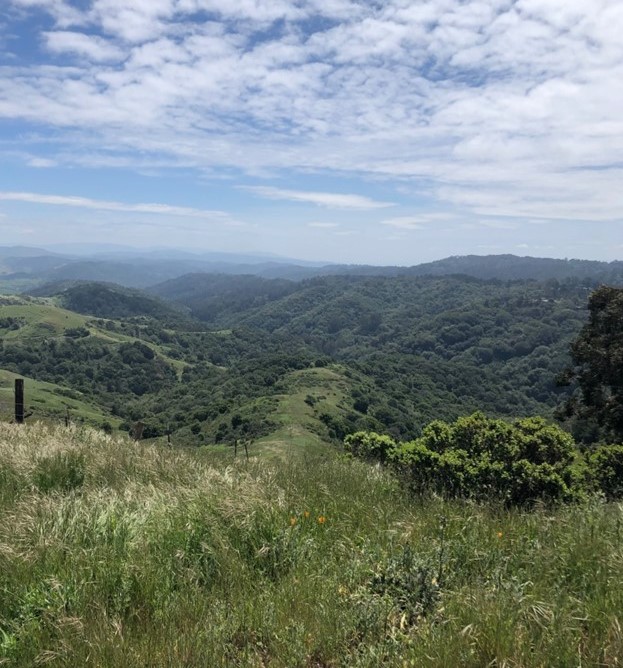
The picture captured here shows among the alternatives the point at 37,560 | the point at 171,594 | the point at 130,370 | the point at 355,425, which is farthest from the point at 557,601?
the point at 130,370

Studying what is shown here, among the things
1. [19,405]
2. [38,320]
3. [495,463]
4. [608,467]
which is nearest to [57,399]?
[38,320]

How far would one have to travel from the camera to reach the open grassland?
2.62m

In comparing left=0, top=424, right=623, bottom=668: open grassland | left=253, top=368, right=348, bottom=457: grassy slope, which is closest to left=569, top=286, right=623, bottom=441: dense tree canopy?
left=0, top=424, right=623, bottom=668: open grassland

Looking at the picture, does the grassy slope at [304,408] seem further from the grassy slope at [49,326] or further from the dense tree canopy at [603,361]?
the grassy slope at [49,326]

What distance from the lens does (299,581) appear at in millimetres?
3408

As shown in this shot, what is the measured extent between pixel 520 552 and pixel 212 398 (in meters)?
111

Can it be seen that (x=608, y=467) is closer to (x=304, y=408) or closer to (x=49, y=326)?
(x=304, y=408)

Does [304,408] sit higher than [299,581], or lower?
lower

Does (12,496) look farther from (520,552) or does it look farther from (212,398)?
(212,398)

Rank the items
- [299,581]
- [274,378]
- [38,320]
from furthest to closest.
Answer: [38,320] → [274,378] → [299,581]

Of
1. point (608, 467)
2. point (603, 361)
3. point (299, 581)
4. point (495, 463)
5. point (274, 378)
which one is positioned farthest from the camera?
point (274, 378)

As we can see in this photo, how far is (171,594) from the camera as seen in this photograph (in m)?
3.27

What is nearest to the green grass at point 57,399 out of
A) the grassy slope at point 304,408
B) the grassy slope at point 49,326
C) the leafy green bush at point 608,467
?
the grassy slope at point 304,408

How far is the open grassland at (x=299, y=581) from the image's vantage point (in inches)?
103
